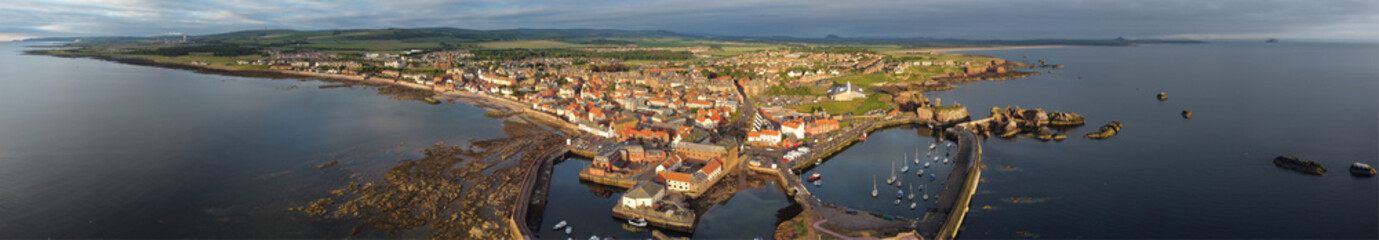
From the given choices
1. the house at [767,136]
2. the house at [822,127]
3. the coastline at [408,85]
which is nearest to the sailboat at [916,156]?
the house at [822,127]

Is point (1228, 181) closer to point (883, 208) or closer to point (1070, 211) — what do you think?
point (1070, 211)

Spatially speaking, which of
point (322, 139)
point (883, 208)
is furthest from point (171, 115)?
point (883, 208)

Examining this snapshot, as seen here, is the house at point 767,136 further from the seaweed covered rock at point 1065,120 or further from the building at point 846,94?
the building at point 846,94

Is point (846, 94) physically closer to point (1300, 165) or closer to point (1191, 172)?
point (1191, 172)

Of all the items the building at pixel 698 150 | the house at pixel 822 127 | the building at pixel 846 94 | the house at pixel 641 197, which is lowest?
the house at pixel 641 197

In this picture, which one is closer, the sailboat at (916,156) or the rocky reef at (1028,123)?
the sailboat at (916,156)

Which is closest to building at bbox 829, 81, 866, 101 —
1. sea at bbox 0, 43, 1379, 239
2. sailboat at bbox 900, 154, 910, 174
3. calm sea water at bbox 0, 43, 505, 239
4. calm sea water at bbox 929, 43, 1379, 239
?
calm sea water at bbox 929, 43, 1379, 239
